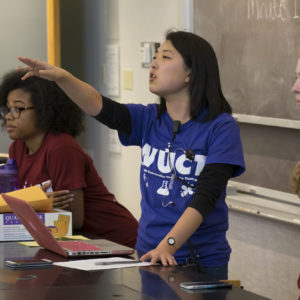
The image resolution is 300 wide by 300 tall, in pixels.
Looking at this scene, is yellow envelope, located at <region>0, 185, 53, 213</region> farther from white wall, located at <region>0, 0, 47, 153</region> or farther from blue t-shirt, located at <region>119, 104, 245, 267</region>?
white wall, located at <region>0, 0, 47, 153</region>

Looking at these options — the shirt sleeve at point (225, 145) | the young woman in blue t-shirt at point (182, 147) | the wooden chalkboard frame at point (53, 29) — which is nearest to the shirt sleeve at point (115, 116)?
the young woman in blue t-shirt at point (182, 147)

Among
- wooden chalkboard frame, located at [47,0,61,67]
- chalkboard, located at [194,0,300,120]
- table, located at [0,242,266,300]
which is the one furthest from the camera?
wooden chalkboard frame, located at [47,0,61,67]

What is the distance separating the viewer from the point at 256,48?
138 inches

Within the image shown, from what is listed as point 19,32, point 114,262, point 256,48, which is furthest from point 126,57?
point 114,262

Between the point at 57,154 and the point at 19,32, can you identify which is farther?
the point at 19,32

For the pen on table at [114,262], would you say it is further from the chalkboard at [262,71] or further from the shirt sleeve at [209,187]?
the chalkboard at [262,71]

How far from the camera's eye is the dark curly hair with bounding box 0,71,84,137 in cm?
297

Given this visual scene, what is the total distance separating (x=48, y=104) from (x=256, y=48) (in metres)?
1.07

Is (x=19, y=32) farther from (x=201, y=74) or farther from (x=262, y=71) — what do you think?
(x=201, y=74)

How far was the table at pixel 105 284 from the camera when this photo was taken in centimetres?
176

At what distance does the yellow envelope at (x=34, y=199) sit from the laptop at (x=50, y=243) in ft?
0.78

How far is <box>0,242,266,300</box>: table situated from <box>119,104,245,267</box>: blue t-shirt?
22 cm

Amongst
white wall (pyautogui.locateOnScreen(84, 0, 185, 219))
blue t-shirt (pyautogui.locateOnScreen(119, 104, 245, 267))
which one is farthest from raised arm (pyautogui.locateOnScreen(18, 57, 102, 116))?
white wall (pyautogui.locateOnScreen(84, 0, 185, 219))

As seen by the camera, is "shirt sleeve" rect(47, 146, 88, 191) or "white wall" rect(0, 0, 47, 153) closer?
"shirt sleeve" rect(47, 146, 88, 191)
